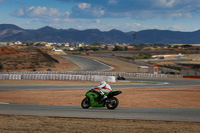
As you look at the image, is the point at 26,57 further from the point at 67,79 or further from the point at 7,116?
the point at 7,116

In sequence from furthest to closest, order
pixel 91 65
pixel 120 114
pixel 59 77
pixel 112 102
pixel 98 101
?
1. pixel 91 65
2. pixel 59 77
3. pixel 98 101
4. pixel 112 102
5. pixel 120 114

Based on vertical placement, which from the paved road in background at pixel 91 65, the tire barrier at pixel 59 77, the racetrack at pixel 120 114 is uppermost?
the paved road in background at pixel 91 65

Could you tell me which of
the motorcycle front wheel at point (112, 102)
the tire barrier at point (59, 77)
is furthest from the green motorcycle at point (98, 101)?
the tire barrier at point (59, 77)

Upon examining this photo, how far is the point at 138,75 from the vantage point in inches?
2502

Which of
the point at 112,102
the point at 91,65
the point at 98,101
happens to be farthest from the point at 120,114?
the point at 91,65

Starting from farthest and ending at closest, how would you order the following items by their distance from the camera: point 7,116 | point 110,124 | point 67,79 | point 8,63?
1. point 8,63
2. point 67,79
3. point 7,116
4. point 110,124

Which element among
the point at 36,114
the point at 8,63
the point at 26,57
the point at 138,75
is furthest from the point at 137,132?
the point at 26,57

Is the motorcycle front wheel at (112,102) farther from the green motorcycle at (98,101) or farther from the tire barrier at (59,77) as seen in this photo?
the tire barrier at (59,77)

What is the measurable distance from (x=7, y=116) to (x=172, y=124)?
7.92 m

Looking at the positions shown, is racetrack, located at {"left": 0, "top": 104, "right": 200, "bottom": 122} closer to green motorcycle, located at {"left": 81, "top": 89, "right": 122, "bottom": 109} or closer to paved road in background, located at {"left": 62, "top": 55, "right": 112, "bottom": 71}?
green motorcycle, located at {"left": 81, "top": 89, "right": 122, "bottom": 109}

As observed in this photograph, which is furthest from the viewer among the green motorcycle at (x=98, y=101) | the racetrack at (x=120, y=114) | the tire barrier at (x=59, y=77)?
the tire barrier at (x=59, y=77)

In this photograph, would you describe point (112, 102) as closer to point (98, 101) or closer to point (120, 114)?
point (98, 101)

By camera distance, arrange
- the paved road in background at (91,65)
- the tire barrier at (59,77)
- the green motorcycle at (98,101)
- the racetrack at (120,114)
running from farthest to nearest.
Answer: the paved road in background at (91,65) → the tire barrier at (59,77) → the green motorcycle at (98,101) → the racetrack at (120,114)

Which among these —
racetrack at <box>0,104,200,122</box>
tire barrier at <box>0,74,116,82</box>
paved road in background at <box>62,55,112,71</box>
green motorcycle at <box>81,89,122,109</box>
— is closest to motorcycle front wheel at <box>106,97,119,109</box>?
green motorcycle at <box>81,89,122,109</box>
